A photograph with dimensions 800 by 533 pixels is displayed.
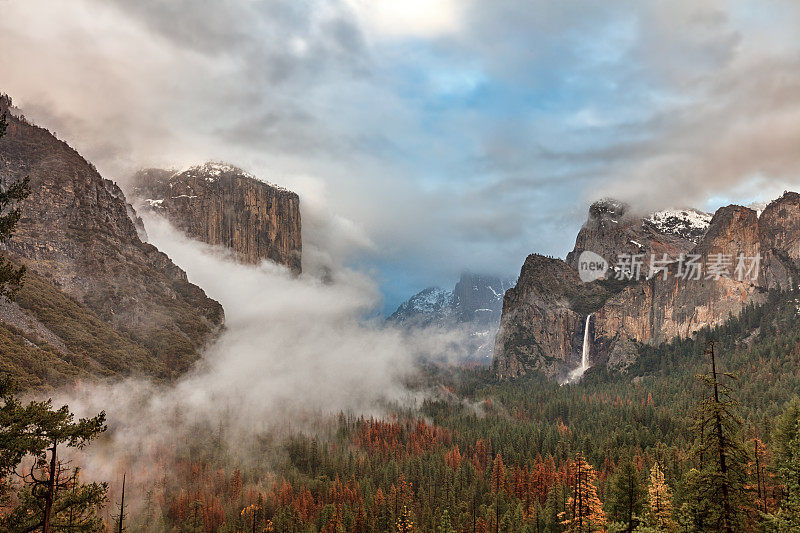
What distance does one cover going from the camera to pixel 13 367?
160500 millimetres

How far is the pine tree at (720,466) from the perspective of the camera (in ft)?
97.2

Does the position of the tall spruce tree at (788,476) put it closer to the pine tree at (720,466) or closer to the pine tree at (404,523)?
the pine tree at (720,466)

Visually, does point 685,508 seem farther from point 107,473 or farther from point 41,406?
point 107,473

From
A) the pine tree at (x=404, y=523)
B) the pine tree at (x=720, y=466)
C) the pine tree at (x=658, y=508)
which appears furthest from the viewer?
the pine tree at (x=404, y=523)

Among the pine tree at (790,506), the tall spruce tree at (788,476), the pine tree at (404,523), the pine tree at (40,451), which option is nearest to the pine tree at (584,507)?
the tall spruce tree at (788,476)

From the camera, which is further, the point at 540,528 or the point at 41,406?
the point at 540,528

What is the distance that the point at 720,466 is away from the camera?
3022cm

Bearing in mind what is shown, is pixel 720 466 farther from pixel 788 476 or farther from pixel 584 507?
pixel 584 507

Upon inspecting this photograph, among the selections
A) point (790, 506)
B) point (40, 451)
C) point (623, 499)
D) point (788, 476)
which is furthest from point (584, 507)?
point (40, 451)

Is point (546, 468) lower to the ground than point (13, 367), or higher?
lower

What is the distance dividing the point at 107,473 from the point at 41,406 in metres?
174

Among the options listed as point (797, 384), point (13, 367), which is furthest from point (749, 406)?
point (13, 367)

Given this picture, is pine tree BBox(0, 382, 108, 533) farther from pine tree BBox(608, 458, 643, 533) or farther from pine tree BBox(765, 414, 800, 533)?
pine tree BBox(608, 458, 643, 533)

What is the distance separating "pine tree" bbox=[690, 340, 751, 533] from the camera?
97.2ft
